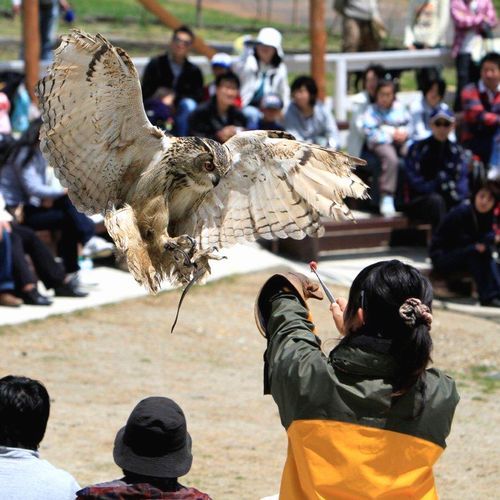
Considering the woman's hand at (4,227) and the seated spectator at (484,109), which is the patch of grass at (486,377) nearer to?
the woman's hand at (4,227)

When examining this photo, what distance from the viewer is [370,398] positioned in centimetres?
326

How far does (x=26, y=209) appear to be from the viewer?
32.1 feet

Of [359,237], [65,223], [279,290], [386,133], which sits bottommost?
[359,237]

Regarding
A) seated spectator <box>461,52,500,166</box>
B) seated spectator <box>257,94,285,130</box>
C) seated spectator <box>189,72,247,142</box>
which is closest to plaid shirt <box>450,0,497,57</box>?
seated spectator <box>461,52,500,166</box>

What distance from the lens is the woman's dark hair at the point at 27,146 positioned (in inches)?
371

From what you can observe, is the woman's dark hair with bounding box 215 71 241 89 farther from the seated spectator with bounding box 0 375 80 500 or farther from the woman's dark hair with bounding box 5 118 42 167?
the seated spectator with bounding box 0 375 80 500

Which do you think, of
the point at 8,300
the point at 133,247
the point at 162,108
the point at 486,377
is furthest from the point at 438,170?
the point at 133,247

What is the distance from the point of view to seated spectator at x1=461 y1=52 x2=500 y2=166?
41.0 feet

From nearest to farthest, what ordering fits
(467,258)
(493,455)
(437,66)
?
(493,455) → (467,258) → (437,66)

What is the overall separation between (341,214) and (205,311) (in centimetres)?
451

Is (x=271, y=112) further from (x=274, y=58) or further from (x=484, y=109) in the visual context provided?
(x=484, y=109)

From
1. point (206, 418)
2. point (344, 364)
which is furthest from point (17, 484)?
point (206, 418)

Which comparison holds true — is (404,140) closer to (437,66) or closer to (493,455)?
(437,66)

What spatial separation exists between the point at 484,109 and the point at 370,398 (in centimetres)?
974
